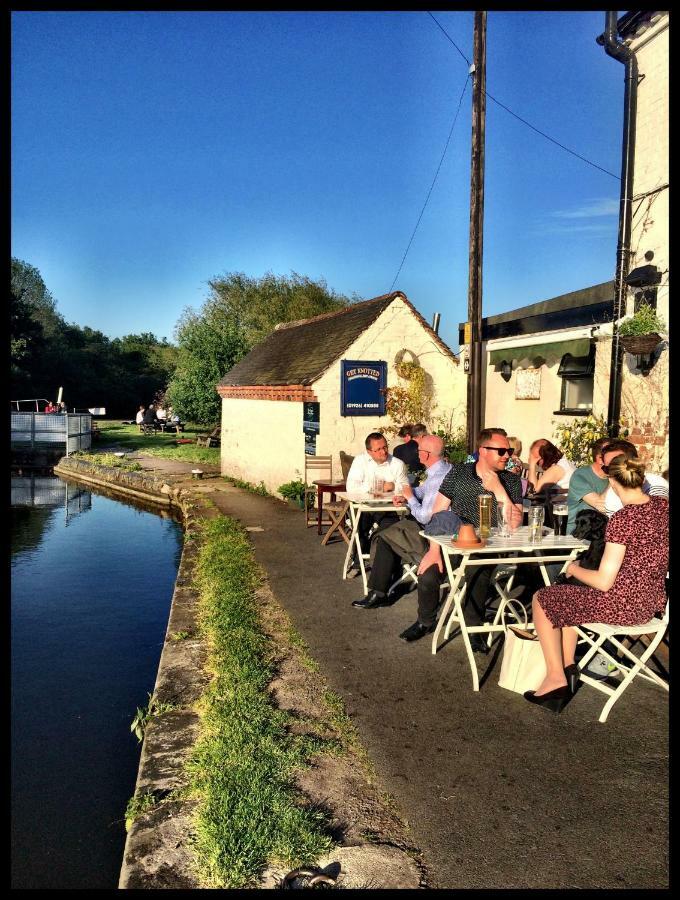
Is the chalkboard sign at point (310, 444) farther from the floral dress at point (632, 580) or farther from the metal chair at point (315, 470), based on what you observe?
the floral dress at point (632, 580)

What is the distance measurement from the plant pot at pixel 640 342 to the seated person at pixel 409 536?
4066 millimetres

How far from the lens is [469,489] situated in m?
5.73

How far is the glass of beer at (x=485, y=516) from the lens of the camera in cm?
538

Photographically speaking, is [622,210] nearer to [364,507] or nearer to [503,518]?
[364,507]

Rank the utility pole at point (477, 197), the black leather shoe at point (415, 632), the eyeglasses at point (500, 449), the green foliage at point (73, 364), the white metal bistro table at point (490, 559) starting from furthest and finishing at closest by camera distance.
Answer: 1. the green foliage at point (73, 364)
2. the utility pole at point (477, 197)
3. the black leather shoe at point (415, 632)
4. the eyeglasses at point (500, 449)
5. the white metal bistro table at point (490, 559)

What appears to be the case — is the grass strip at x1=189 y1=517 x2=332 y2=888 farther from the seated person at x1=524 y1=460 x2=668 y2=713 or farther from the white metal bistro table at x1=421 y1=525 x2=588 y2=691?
the seated person at x1=524 y1=460 x2=668 y2=713

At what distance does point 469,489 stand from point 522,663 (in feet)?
5.16

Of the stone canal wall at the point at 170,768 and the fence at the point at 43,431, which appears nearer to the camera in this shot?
the stone canal wall at the point at 170,768

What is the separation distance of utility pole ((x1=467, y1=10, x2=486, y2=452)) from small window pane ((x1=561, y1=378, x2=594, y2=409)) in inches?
60.0

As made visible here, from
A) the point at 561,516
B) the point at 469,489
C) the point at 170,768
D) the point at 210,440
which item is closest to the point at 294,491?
the point at 561,516

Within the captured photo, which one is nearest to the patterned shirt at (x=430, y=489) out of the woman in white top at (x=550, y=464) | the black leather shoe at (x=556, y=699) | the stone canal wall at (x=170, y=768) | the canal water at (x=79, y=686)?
the woman in white top at (x=550, y=464)

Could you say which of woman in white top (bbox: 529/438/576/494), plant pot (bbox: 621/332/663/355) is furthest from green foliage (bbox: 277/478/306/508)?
plant pot (bbox: 621/332/663/355)

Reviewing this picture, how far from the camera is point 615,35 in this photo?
961 cm
